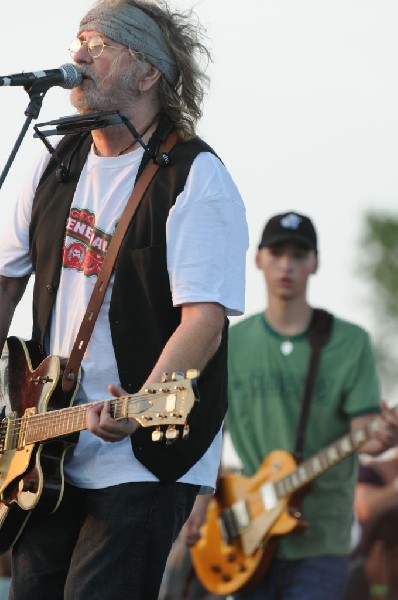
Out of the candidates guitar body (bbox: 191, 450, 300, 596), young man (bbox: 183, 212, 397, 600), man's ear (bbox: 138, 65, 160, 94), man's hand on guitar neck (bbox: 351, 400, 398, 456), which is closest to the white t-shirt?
man's ear (bbox: 138, 65, 160, 94)

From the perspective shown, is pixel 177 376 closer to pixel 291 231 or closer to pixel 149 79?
pixel 149 79

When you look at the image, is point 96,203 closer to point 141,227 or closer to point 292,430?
point 141,227

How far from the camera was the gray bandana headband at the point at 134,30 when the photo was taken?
5055mm

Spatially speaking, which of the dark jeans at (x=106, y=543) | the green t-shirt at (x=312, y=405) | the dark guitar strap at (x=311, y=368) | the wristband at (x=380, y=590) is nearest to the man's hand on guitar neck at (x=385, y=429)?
the green t-shirt at (x=312, y=405)

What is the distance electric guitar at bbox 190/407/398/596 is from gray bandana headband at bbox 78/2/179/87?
2.48 m

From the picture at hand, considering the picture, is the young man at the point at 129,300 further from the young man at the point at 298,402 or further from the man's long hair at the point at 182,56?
the young man at the point at 298,402

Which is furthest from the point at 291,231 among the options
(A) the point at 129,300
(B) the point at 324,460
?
(A) the point at 129,300

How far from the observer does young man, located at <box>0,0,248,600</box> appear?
179 inches

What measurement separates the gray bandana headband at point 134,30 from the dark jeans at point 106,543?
1502mm

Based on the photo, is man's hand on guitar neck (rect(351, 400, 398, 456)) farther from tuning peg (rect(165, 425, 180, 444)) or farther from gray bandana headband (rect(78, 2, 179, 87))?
tuning peg (rect(165, 425, 180, 444))

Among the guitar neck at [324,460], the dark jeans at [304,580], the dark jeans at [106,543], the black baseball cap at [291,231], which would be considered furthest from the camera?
the black baseball cap at [291,231]

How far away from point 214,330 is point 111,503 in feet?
2.07

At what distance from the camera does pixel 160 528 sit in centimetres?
460

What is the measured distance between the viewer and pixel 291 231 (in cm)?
778
